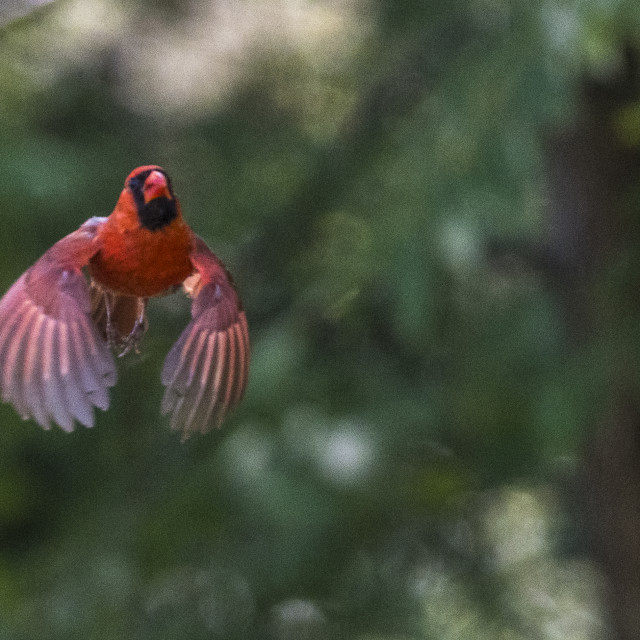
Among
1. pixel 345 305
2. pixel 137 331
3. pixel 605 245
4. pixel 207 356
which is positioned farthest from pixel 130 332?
pixel 605 245

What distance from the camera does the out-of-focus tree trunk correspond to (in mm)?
2748

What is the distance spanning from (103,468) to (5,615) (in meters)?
0.42

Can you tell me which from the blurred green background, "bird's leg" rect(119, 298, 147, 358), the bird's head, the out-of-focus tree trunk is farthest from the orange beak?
the out-of-focus tree trunk

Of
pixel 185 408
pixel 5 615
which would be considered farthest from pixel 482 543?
pixel 185 408

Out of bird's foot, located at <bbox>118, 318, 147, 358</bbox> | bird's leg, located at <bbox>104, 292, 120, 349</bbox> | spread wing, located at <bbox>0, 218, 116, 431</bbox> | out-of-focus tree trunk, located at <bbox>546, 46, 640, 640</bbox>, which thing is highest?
spread wing, located at <bbox>0, 218, 116, 431</bbox>

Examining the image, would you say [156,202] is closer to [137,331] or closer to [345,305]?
[137,331]

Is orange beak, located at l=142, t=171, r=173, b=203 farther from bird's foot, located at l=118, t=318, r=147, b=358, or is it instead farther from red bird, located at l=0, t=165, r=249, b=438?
bird's foot, located at l=118, t=318, r=147, b=358

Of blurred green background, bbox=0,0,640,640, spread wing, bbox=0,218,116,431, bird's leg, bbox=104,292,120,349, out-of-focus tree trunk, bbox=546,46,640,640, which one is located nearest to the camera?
spread wing, bbox=0,218,116,431

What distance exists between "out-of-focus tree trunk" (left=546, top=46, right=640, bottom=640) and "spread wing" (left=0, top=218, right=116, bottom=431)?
2261 mm

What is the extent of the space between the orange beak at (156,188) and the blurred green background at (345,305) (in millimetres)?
1091

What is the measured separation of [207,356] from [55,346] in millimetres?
91

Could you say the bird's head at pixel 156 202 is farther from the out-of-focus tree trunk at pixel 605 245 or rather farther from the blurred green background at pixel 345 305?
the out-of-focus tree trunk at pixel 605 245

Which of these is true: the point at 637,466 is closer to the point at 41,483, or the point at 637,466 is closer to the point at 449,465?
the point at 449,465

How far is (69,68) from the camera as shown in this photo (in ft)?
7.86
